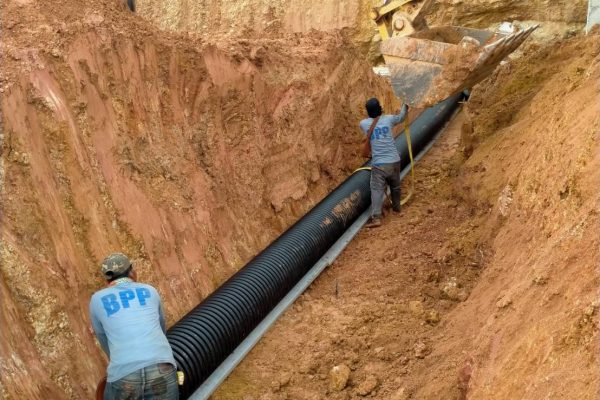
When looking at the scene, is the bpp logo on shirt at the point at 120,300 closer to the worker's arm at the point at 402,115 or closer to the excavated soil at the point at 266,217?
the excavated soil at the point at 266,217

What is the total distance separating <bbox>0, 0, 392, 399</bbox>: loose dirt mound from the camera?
13.4 feet

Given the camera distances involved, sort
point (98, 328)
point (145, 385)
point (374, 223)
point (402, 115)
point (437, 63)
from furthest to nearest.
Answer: point (374, 223), point (402, 115), point (437, 63), point (98, 328), point (145, 385)

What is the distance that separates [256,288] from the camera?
5375mm

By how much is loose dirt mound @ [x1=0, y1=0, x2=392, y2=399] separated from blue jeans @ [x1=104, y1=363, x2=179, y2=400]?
2.13ft

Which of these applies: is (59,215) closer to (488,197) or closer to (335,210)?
(335,210)

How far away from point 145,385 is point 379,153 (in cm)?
509

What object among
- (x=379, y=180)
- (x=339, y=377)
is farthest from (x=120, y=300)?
(x=379, y=180)

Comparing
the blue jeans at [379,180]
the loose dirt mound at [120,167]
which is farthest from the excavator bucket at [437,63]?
the loose dirt mound at [120,167]

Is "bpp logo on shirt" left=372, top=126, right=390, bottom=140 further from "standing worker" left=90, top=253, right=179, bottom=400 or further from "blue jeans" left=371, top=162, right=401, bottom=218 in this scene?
"standing worker" left=90, top=253, right=179, bottom=400

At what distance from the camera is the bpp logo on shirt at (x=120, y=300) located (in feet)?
11.8

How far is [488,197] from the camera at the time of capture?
6.50 m

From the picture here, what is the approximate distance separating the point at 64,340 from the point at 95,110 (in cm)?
216

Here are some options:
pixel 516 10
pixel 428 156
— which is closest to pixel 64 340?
pixel 428 156

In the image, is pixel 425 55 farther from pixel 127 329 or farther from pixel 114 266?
pixel 127 329
